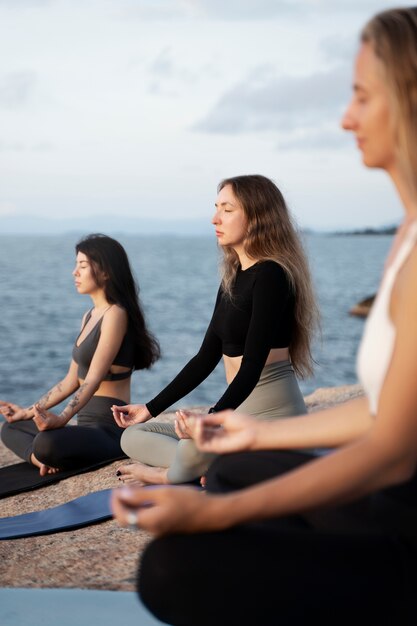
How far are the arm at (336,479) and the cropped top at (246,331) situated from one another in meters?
2.50

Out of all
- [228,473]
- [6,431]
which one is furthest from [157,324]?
[228,473]

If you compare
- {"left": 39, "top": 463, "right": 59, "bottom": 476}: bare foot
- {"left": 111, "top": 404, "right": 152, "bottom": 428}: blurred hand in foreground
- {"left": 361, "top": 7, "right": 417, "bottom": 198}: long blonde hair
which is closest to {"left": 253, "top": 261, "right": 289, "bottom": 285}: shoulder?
{"left": 111, "top": 404, "right": 152, "bottom": 428}: blurred hand in foreground

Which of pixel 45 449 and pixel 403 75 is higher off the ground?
pixel 403 75

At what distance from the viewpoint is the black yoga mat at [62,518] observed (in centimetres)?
430

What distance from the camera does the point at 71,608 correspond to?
9.66 feet

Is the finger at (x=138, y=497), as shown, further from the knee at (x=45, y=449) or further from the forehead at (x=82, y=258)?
the forehead at (x=82, y=258)

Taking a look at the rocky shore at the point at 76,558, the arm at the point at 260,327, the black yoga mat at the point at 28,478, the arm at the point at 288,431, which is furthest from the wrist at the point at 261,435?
the black yoga mat at the point at 28,478

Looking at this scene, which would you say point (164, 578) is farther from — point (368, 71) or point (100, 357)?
point (100, 357)

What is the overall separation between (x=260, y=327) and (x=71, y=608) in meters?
1.84

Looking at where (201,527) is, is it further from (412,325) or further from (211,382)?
(211,382)

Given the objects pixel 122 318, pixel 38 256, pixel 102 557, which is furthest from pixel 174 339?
pixel 38 256

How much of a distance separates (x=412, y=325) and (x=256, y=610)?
0.60 meters

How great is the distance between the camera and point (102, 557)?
11.9 feet

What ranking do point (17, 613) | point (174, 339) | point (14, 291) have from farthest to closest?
point (14, 291) → point (174, 339) → point (17, 613)
